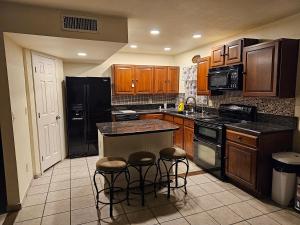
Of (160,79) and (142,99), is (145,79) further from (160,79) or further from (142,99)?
(142,99)

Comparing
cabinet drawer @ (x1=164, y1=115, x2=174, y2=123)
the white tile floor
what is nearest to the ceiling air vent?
the white tile floor

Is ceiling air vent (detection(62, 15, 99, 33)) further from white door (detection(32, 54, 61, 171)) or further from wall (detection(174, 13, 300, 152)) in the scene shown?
wall (detection(174, 13, 300, 152))

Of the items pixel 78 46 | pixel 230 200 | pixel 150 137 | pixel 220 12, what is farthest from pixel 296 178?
pixel 78 46

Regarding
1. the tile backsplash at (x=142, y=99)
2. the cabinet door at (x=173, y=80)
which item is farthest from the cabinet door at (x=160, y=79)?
the tile backsplash at (x=142, y=99)

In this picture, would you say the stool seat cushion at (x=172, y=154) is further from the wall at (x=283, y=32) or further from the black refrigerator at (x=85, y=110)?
the black refrigerator at (x=85, y=110)

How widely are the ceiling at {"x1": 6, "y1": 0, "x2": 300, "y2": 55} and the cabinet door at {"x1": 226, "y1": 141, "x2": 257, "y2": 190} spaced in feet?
5.86

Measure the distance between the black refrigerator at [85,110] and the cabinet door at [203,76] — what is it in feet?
6.59

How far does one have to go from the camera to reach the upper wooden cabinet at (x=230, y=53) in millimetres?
3112

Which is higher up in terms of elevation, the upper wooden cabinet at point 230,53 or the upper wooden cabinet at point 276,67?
the upper wooden cabinet at point 230,53

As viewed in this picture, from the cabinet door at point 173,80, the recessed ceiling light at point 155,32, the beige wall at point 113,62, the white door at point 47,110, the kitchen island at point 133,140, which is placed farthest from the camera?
the cabinet door at point 173,80

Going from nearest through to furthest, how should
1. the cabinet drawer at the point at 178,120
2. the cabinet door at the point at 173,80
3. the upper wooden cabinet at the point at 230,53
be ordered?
the upper wooden cabinet at the point at 230,53 → the cabinet drawer at the point at 178,120 → the cabinet door at the point at 173,80

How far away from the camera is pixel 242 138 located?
9.04 ft

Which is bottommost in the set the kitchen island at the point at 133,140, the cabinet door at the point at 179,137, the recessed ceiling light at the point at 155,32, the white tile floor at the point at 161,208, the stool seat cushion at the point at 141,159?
the white tile floor at the point at 161,208

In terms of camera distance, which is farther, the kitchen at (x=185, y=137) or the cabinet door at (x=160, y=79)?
the cabinet door at (x=160, y=79)
